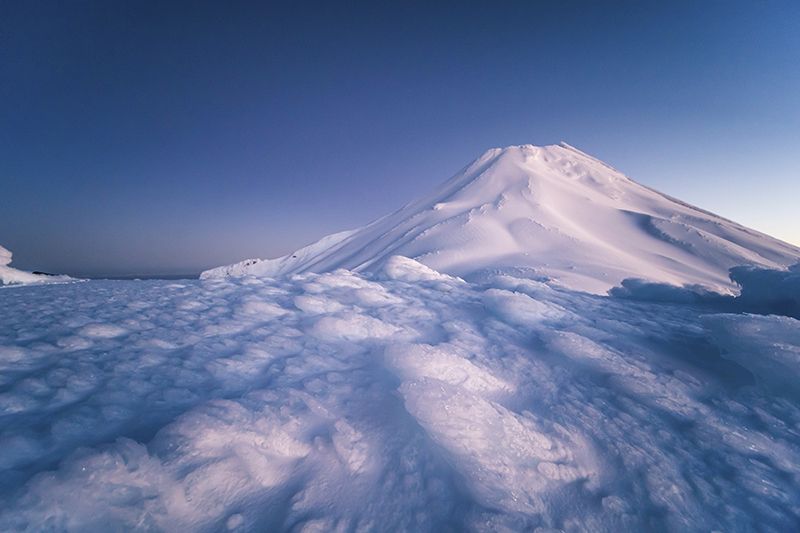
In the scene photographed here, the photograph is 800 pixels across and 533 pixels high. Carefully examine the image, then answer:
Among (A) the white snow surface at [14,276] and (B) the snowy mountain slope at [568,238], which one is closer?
(B) the snowy mountain slope at [568,238]

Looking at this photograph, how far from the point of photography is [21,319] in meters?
3.76

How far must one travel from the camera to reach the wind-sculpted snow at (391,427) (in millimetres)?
1669

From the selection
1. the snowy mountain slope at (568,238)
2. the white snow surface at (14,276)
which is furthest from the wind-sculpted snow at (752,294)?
the white snow surface at (14,276)

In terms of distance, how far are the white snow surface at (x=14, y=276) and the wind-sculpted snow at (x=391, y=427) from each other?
40.4ft

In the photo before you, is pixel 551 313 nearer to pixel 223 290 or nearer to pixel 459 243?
pixel 223 290

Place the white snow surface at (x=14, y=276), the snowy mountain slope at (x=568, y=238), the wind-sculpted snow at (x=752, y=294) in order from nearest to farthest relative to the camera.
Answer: the wind-sculpted snow at (x=752, y=294)
the snowy mountain slope at (x=568, y=238)
the white snow surface at (x=14, y=276)

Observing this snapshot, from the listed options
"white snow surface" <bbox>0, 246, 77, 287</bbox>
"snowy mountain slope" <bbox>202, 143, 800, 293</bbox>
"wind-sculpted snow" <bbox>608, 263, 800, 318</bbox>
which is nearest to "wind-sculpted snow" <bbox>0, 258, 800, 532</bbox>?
"wind-sculpted snow" <bbox>608, 263, 800, 318</bbox>

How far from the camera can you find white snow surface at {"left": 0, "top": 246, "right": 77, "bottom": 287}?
11922 mm

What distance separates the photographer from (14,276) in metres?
12.2

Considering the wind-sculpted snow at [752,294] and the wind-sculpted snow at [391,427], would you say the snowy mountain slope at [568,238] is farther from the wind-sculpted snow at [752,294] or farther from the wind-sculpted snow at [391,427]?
the wind-sculpted snow at [391,427]

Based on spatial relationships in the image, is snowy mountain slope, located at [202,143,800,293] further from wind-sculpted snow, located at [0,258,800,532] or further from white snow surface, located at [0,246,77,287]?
white snow surface, located at [0,246,77,287]

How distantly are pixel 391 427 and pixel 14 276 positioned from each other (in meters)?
17.9

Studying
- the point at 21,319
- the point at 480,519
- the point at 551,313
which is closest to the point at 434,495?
the point at 480,519

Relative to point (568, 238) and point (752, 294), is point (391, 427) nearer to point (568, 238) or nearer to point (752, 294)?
point (752, 294)
